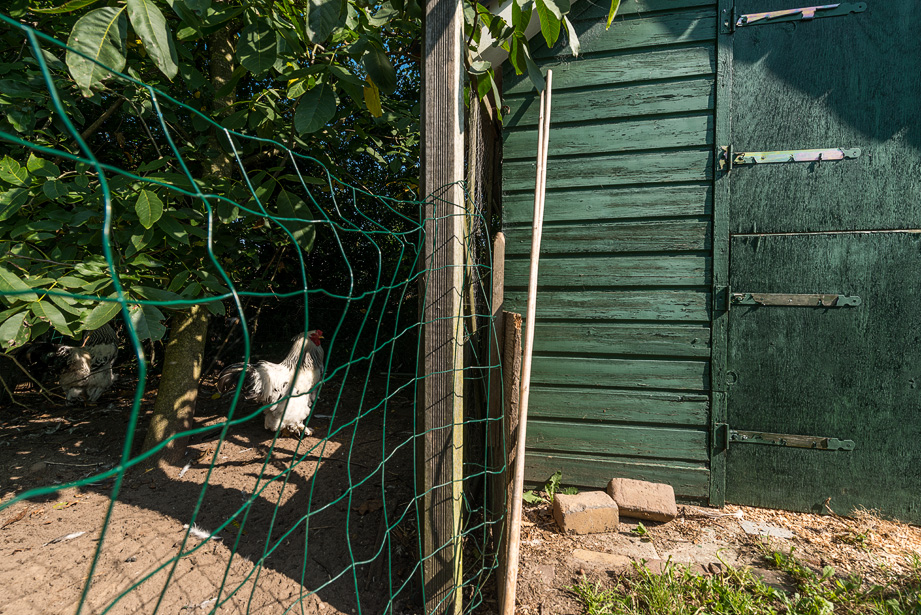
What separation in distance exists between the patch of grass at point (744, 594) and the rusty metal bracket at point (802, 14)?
2636 millimetres

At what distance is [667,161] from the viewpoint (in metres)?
2.61

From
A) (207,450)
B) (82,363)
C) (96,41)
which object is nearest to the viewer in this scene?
(96,41)

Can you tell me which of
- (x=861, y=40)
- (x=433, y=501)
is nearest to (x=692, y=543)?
(x=433, y=501)

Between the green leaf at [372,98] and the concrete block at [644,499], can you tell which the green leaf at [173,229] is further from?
the concrete block at [644,499]

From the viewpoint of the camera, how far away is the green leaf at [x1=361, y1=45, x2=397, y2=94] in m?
1.56

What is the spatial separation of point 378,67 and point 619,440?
90.4 inches

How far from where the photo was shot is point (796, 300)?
8.25ft

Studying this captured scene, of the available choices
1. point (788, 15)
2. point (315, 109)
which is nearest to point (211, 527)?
point (315, 109)

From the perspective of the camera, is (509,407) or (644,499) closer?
(509,407)

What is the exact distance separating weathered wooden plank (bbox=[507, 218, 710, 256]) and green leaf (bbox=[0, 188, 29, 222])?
7.26 feet

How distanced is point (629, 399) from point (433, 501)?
1547mm

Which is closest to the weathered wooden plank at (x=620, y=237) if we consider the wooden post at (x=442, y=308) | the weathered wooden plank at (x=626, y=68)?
the weathered wooden plank at (x=626, y=68)

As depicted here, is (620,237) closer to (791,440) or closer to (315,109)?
(791,440)

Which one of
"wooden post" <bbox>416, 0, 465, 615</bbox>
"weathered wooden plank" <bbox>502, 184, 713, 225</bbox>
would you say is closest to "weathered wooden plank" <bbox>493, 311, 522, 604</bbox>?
"wooden post" <bbox>416, 0, 465, 615</bbox>
